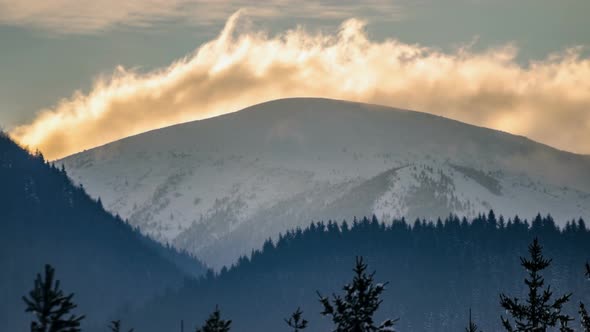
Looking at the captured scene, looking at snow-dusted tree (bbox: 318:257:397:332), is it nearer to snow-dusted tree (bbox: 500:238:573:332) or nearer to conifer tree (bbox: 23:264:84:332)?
snow-dusted tree (bbox: 500:238:573:332)

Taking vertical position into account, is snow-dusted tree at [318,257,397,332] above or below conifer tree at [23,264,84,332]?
above

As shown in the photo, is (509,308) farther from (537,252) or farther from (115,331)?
(115,331)

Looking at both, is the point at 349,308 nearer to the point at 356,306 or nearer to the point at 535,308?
the point at 356,306

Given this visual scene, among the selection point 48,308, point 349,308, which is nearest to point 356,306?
point 349,308

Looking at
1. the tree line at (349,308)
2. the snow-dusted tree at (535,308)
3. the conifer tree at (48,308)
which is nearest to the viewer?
the conifer tree at (48,308)

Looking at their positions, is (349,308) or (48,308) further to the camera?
(349,308)

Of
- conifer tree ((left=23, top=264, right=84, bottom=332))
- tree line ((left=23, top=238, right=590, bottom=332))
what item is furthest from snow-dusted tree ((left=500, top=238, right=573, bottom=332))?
conifer tree ((left=23, top=264, right=84, bottom=332))

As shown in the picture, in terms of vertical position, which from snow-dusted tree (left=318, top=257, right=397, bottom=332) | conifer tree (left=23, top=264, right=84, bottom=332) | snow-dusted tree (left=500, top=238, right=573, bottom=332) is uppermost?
snow-dusted tree (left=500, top=238, right=573, bottom=332)

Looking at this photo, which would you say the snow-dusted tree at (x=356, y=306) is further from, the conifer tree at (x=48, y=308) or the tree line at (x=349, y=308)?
the conifer tree at (x=48, y=308)

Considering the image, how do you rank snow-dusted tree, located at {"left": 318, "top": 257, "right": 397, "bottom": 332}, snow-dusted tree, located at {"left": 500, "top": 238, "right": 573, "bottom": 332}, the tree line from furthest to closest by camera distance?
snow-dusted tree, located at {"left": 500, "top": 238, "right": 573, "bottom": 332} < snow-dusted tree, located at {"left": 318, "top": 257, "right": 397, "bottom": 332} < the tree line

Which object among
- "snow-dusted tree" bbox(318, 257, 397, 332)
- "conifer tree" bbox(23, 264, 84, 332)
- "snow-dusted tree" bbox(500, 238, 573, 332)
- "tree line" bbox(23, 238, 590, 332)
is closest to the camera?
"conifer tree" bbox(23, 264, 84, 332)

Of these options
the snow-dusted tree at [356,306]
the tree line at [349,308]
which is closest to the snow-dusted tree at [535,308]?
the tree line at [349,308]

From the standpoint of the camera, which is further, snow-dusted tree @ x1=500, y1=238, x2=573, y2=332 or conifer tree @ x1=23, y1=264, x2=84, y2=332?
snow-dusted tree @ x1=500, y1=238, x2=573, y2=332

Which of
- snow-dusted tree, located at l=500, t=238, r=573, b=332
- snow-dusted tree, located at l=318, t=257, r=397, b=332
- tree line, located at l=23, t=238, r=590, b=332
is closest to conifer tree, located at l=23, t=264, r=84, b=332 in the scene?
tree line, located at l=23, t=238, r=590, b=332
